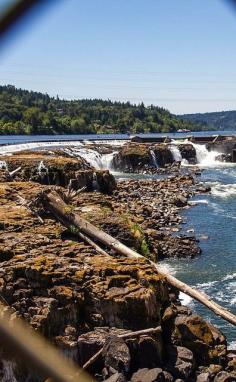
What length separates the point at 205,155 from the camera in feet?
194

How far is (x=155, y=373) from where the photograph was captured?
8.22 meters

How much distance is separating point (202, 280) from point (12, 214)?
650cm

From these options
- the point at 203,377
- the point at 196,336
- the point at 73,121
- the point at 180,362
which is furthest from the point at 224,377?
the point at 73,121

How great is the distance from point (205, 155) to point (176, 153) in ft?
19.6

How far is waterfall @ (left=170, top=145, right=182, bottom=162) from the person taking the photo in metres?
→ 54.4

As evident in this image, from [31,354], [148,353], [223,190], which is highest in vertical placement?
[31,354]

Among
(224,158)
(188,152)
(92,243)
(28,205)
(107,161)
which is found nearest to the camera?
(92,243)

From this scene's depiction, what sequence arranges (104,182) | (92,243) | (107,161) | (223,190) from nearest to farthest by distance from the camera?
(92,243) < (104,182) < (223,190) < (107,161)

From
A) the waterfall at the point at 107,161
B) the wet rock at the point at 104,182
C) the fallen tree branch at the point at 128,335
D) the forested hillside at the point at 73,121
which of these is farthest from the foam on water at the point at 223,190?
the forested hillside at the point at 73,121

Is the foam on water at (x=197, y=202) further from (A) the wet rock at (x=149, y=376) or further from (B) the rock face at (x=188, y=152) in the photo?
(B) the rock face at (x=188, y=152)

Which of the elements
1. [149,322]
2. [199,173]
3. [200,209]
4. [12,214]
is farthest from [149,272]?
[199,173]

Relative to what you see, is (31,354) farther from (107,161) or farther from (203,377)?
(107,161)

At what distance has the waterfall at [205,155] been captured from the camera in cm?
5834

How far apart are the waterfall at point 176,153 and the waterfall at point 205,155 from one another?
11.4 ft
